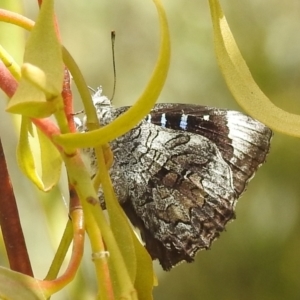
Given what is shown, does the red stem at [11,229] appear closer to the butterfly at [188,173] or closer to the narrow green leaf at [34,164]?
the narrow green leaf at [34,164]

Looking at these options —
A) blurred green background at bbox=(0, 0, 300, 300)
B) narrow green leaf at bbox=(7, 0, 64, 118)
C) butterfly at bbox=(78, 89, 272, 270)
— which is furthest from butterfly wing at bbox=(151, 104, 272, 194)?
blurred green background at bbox=(0, 0, 300, 300)

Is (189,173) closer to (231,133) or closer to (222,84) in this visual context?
(231,133)

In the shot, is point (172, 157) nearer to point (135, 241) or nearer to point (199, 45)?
point (135, 241)

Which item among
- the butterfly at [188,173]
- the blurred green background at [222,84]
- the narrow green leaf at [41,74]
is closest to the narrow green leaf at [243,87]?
the narrow green leaf at [41,74]

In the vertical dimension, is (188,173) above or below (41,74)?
below

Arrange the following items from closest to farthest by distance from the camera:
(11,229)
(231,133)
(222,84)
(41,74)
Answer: (41,74) < (11,229) < (231,133) < (222,84)

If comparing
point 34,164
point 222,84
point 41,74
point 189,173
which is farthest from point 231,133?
point 222,84
